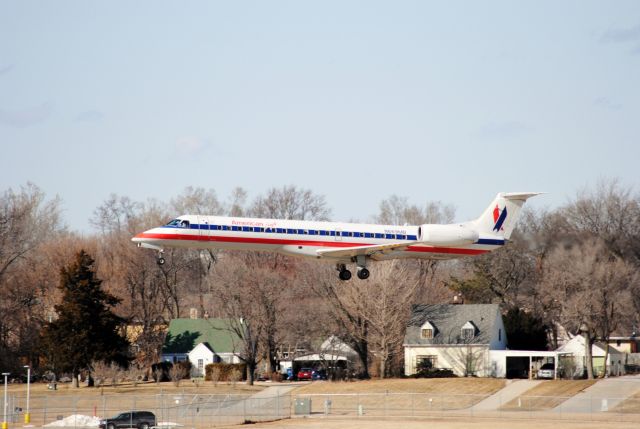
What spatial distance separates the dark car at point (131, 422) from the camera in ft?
184

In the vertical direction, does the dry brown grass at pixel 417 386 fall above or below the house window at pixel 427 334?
below

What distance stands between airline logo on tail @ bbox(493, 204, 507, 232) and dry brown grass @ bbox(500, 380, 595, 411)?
1204cm

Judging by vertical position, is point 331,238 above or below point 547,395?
above

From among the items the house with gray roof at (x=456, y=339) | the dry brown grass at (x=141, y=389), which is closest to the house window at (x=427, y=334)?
the house with gray roof at (x=456, y=339)

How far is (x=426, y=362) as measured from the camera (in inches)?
3484

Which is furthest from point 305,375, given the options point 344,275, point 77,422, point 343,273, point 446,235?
point 77,422

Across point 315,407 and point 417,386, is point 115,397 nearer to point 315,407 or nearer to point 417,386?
point 315,407

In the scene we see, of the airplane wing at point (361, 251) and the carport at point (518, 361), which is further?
the carport at point (518, 361)

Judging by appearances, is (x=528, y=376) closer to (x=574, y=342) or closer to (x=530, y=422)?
(x=574, y=342)

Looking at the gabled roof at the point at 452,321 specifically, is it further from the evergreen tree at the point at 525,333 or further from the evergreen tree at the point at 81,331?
the evergreen tree at the point at 81,331

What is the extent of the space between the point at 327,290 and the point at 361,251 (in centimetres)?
3326

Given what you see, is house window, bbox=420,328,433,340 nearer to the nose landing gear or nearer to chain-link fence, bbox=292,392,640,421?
chain-link fence, bbox=292,392,640,421

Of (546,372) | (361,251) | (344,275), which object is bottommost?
(546,372)

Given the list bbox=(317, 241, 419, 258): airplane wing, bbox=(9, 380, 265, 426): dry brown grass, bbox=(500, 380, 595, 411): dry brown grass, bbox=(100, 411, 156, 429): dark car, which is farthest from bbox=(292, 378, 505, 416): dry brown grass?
bbox=(100, 411, 156, 429): dark car
